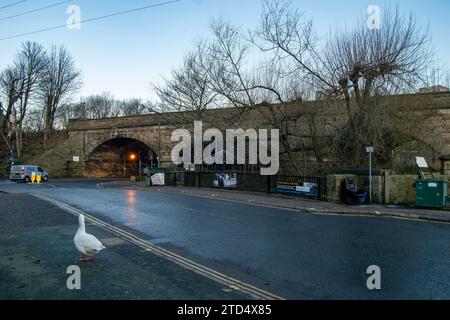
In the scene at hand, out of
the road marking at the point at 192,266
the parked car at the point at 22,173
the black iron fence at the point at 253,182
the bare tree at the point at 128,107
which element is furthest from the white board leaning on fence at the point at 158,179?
the bare tree at the point at 128,107

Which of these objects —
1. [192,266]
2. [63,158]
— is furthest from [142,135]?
[192,266]

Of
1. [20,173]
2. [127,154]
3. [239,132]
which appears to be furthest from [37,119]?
[239,132]

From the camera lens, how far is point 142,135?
44938mm

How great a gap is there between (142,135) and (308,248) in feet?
125

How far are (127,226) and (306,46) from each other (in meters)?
15.2

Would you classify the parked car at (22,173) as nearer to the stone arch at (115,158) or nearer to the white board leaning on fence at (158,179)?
the stone arch at (115,158)

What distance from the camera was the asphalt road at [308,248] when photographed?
620cm

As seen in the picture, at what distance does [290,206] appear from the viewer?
17.0m

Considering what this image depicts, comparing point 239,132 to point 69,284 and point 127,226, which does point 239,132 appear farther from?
point 69,284

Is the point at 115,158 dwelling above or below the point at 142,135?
below

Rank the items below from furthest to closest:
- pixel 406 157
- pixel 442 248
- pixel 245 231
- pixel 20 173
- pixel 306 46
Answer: pixel 20 173
pixel 306 46
pixel 406 157
pixel 245 231
pixel 442 248

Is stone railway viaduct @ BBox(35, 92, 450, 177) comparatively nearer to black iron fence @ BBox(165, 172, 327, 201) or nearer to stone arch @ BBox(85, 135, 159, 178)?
stone arch @ BBox(85, 135, 159, 178)

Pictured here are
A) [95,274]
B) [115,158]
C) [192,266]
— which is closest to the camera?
[95,274]

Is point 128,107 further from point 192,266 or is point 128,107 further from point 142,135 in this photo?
point 192,266
